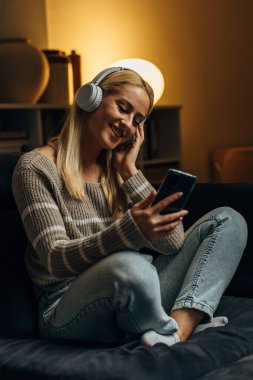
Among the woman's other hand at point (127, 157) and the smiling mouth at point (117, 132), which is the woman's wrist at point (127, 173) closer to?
the woman's other hand at point (127, 157)

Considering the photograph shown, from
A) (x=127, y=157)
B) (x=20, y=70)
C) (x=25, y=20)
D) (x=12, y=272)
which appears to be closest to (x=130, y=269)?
(x=12, y=272)

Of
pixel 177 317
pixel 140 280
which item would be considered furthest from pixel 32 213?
pixel 177 317

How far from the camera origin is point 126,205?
190 centimetres

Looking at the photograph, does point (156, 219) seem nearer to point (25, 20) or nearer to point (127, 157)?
point (127, 157)

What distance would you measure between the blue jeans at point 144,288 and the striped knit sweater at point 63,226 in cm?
3

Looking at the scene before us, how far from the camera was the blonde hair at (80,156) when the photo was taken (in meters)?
1.73

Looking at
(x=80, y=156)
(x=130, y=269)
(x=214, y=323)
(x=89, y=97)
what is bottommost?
A: (x=214, y=323)

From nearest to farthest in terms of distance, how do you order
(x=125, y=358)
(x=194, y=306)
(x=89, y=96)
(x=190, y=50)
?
(x=125, y=358) → (x=194, y=306) → (x=89, y=96) → (x=190, y=50)

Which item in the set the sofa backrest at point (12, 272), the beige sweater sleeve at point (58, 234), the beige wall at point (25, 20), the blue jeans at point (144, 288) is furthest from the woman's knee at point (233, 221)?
the beige wall at point (25, 20)

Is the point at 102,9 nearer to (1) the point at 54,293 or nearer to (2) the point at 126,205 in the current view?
(2) the point at 126,205

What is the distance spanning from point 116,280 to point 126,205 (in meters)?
0.49

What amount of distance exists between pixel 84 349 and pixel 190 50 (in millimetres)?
2800

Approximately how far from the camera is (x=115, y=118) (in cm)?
180

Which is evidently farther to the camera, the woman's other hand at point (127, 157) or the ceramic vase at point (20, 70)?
the ceramic vase at point (20, 70)
